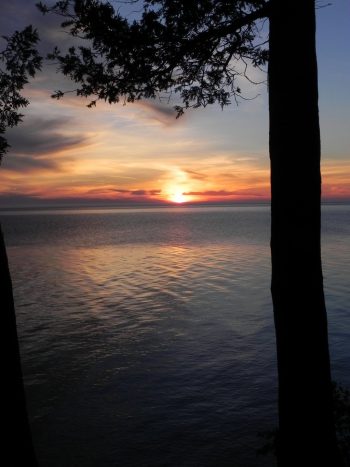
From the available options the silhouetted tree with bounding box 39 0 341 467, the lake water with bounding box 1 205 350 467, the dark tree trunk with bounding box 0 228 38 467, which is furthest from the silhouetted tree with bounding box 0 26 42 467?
the lake water with bounding box 1 205 350 467

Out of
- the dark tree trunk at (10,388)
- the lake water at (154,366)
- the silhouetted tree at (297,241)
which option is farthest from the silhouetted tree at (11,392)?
the lake water at (154,366)

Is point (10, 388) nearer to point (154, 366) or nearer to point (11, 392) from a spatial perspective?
point (11, 392)

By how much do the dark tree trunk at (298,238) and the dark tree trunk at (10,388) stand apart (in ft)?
10.1

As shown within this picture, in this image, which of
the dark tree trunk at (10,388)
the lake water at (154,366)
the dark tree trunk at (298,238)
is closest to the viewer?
the dark tree trunk at (298,238)

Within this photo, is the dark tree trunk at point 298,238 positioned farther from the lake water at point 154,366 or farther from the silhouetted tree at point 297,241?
the lake water at point 154,366

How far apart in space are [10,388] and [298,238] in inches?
146

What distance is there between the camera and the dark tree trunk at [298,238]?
4.49 metres

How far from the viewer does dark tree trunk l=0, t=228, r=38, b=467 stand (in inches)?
196

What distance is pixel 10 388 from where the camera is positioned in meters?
5.02

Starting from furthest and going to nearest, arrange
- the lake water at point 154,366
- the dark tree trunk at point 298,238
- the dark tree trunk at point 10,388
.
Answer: the lake water at point 154,366 → the dark tree trunk at point 10,388 → the dark tree trunk at point 298,238

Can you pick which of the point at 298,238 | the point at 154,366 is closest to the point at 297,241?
the point at 298,238

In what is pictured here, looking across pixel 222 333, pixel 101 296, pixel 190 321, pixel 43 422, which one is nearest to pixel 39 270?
pixel 101 296

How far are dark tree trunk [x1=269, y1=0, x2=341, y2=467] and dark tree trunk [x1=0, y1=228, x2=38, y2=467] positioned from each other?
307 cm

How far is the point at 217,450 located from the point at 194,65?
360 inches
